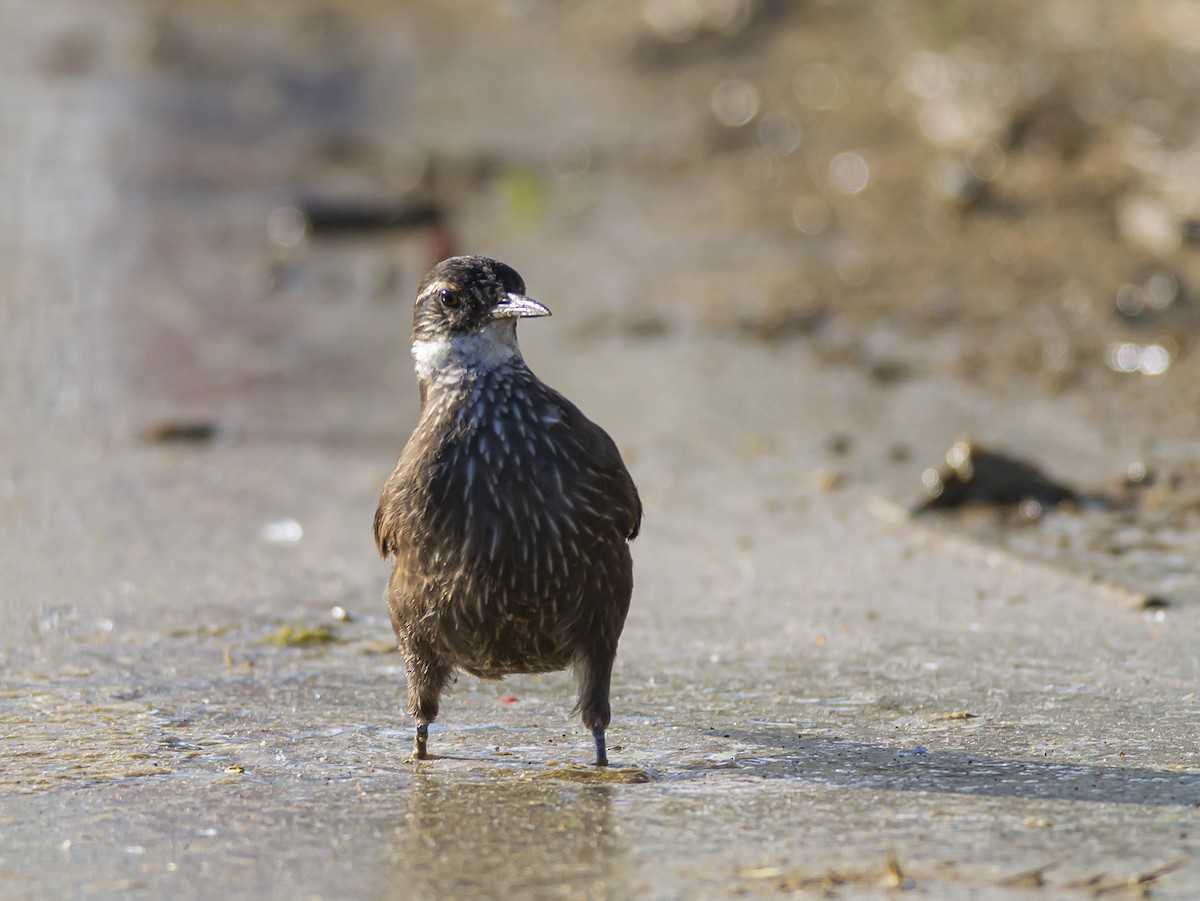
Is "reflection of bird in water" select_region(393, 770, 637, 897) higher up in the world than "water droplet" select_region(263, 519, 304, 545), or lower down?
lower down

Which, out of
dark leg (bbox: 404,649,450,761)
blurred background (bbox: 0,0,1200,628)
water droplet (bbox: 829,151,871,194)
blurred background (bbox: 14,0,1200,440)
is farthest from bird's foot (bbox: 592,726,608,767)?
water droplet (bbox: 829,151,871,194)

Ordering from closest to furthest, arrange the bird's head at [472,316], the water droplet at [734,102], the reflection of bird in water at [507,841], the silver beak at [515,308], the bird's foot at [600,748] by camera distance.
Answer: the reflection of bird in water at [507,841]
the bird's foot at [600,748]
the silver beak at [515,308]
the bird's head at [472,316]
the water droplet at [734,102]

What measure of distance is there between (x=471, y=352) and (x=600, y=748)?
47.0 inches

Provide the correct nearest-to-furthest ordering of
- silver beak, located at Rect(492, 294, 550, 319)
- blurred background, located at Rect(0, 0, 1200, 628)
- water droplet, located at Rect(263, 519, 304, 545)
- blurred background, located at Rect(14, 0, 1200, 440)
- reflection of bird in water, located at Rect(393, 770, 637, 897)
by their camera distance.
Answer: reflection of bird in water, located at Rect(393, 770, 637, 897)
silver beak, located at Rect(492, 294, 550, 319)
water droplet, located at Rect(263, 519, 304, 545)
blurred background, located at Rect(0, 0, 1200, 628)
blurred background, located at Rect(14, 0, 1200, 440)

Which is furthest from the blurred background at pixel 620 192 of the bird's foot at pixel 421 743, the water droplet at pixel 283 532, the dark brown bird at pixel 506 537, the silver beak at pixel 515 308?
the bird's foot at pixel 421 743

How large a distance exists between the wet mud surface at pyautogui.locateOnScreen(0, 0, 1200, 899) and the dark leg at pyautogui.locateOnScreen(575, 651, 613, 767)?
12 centimetres

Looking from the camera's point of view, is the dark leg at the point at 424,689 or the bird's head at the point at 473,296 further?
the bird's head at the point at 473,296

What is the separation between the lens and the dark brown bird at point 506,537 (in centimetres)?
457

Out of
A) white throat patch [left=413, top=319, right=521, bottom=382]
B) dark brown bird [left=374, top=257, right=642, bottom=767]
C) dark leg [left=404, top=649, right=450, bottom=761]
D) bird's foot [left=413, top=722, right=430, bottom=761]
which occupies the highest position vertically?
white throat patch [left=413, top=319, right=521, bottom=382]

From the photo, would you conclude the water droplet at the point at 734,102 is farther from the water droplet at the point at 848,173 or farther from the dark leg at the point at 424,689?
the dark leg at the point at 424,689

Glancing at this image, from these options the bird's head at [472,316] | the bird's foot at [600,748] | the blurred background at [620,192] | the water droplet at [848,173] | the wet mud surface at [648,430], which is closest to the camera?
the wet mud surface at [648,430]

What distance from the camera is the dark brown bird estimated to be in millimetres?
4566

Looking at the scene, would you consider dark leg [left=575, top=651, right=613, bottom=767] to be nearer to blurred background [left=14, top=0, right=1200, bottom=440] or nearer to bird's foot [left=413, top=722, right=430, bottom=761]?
bird's foot [left=413, top=722, right=430, bottom=761]

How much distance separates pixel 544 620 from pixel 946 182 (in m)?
6.94
